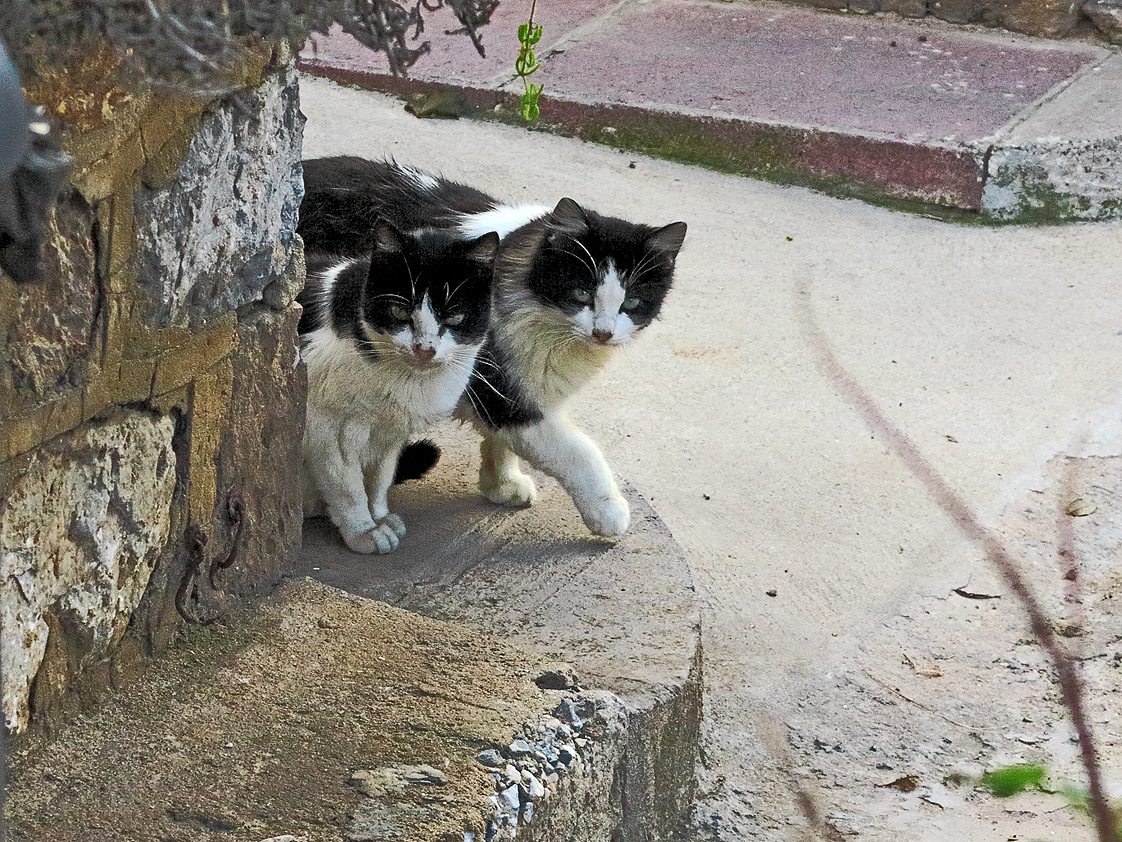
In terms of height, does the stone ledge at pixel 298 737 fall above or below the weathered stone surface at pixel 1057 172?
below

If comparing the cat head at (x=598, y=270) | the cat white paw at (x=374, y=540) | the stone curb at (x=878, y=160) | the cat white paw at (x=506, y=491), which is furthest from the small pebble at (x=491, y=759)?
the stone curb at (x=878, y=160)

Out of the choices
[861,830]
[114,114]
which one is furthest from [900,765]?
[114,114]

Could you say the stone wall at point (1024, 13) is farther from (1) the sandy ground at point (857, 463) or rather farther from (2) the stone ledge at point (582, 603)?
(2) the stone ledge at point (582, 603)

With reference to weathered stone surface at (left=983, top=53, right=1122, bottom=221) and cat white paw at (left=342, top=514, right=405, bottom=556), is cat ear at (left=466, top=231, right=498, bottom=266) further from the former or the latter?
weathered stone surface at (left=983, top=53, right=1122, bottom=221)

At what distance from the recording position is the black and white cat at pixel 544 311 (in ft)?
8.29

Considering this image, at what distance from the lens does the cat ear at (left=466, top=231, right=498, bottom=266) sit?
235 centimetres

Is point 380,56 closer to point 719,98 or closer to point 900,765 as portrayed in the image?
point 719,98

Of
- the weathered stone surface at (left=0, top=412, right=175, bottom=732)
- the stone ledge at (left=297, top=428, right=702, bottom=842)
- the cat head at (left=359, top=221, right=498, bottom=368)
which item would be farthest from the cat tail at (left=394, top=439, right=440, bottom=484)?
the weathered stone surface at (left=0, top=412, right=175, bottom=732)

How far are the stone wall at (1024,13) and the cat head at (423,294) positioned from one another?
13.3ft

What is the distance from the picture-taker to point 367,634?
6.21 feet

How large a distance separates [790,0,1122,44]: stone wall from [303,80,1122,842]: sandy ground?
1.39 meters

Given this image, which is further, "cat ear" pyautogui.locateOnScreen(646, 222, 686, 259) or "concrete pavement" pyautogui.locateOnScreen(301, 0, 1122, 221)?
"concrete pavement" pyautogui.locateOnScreen(301, 0, 1122, 221)

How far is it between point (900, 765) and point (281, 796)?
1254 mm

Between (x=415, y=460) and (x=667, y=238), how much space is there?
2.24ft
